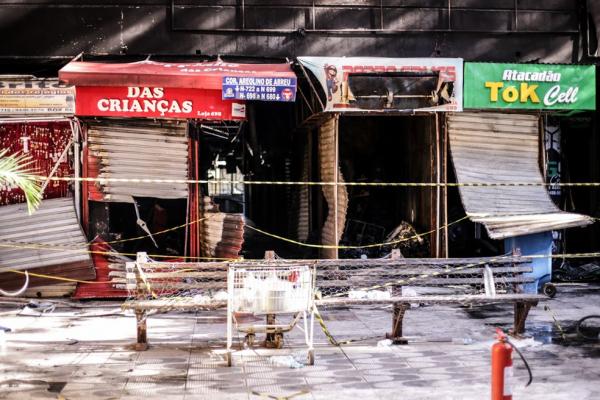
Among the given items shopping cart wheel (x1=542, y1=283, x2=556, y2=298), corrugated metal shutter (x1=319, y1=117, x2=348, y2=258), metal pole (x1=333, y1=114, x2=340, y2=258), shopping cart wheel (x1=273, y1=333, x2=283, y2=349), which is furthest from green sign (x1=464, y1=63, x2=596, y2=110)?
shopping cart wheel (x1=273, y1=333, x2=283, y2=349)

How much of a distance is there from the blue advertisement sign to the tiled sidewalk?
363cm

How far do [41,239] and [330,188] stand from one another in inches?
208

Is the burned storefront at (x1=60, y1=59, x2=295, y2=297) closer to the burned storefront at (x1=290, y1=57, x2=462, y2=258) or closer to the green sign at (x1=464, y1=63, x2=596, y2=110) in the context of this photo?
the burned storefront at (x1=290, y1=57, x2=462, y2=258)

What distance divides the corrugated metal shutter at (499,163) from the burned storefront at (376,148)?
38 cm

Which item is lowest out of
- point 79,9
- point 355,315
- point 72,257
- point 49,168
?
point 355,315

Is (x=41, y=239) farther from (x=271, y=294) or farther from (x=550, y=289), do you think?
(x=550, y=289)

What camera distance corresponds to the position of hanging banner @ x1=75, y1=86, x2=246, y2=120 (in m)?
12.3

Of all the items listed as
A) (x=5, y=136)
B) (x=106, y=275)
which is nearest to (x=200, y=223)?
(x=106, y=275)

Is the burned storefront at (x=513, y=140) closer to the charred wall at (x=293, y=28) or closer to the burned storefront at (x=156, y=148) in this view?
the charred wall at (x=293, y=28)

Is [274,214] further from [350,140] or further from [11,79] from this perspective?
[11,79]

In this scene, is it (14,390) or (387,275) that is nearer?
(14,390)

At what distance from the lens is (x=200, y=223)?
13.2 metres

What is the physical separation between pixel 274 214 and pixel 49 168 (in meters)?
6.67

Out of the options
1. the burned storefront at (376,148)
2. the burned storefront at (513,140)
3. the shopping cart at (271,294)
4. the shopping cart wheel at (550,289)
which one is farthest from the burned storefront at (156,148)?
the shopping cart wheel at (550,289)
